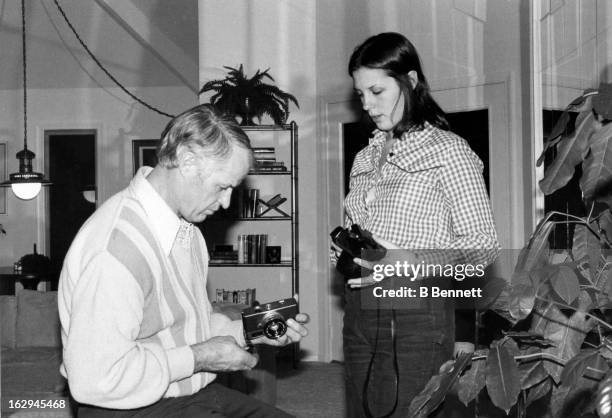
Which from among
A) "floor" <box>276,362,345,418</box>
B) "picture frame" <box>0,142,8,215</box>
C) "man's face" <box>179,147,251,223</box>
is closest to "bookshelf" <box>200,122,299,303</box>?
"floor" <box>276,362,345,418</box>

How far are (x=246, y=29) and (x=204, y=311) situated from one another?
4119 millimetres

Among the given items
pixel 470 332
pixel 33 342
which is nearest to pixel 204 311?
pixel 470 332

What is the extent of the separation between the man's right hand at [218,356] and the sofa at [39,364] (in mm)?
1097

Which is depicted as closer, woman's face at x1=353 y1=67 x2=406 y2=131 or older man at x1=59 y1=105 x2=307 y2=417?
older man at x1=59 y1=105 x2=307 y2=417

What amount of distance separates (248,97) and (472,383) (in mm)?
4141

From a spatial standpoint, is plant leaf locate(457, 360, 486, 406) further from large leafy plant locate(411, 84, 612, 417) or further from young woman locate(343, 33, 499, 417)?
young woman locate(343, 33, 499, 417)

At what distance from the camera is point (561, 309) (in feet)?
4.95

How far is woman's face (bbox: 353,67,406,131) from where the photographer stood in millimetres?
1857

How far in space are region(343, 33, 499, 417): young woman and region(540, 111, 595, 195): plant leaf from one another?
459mm

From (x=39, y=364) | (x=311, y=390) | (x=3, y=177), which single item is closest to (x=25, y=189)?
(x=39, y=364)

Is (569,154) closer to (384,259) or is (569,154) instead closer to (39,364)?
(384,259)

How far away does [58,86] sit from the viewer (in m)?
7.81

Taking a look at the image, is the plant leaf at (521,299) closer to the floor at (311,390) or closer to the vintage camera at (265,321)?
the vintage camera at (265,321)

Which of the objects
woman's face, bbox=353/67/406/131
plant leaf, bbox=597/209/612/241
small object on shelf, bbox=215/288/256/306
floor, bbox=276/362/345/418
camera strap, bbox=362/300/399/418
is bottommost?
floor, bbox=276/362/345/418
